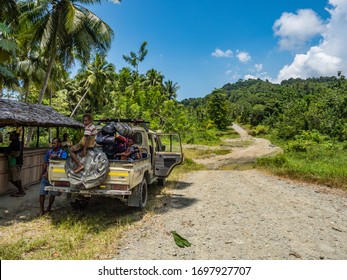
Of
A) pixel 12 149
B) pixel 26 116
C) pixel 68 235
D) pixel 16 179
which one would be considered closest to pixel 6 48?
pixel 26 116

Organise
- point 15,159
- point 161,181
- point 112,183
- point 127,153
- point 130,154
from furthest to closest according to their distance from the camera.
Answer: point 161,181 < point 15,159 < point 130,154 < point 127,153 < point 112,183

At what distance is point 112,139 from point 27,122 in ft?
11.6

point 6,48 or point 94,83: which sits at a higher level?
point 94,83

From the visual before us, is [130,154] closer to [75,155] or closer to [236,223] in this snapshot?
[75,155]

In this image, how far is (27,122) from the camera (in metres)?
8.66

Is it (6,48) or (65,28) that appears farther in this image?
(65,28)

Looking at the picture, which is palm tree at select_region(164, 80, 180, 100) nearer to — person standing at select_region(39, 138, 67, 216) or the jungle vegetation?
the jungle vegetation

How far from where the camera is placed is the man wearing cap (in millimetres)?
8766

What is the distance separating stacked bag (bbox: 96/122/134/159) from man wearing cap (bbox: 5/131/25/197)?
11.7 ft

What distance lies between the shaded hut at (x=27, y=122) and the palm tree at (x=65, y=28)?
22.3 ft

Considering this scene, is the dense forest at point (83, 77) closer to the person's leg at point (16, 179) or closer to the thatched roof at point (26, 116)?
the thatched roof at point (26, 116)

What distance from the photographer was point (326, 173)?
12445 mm
